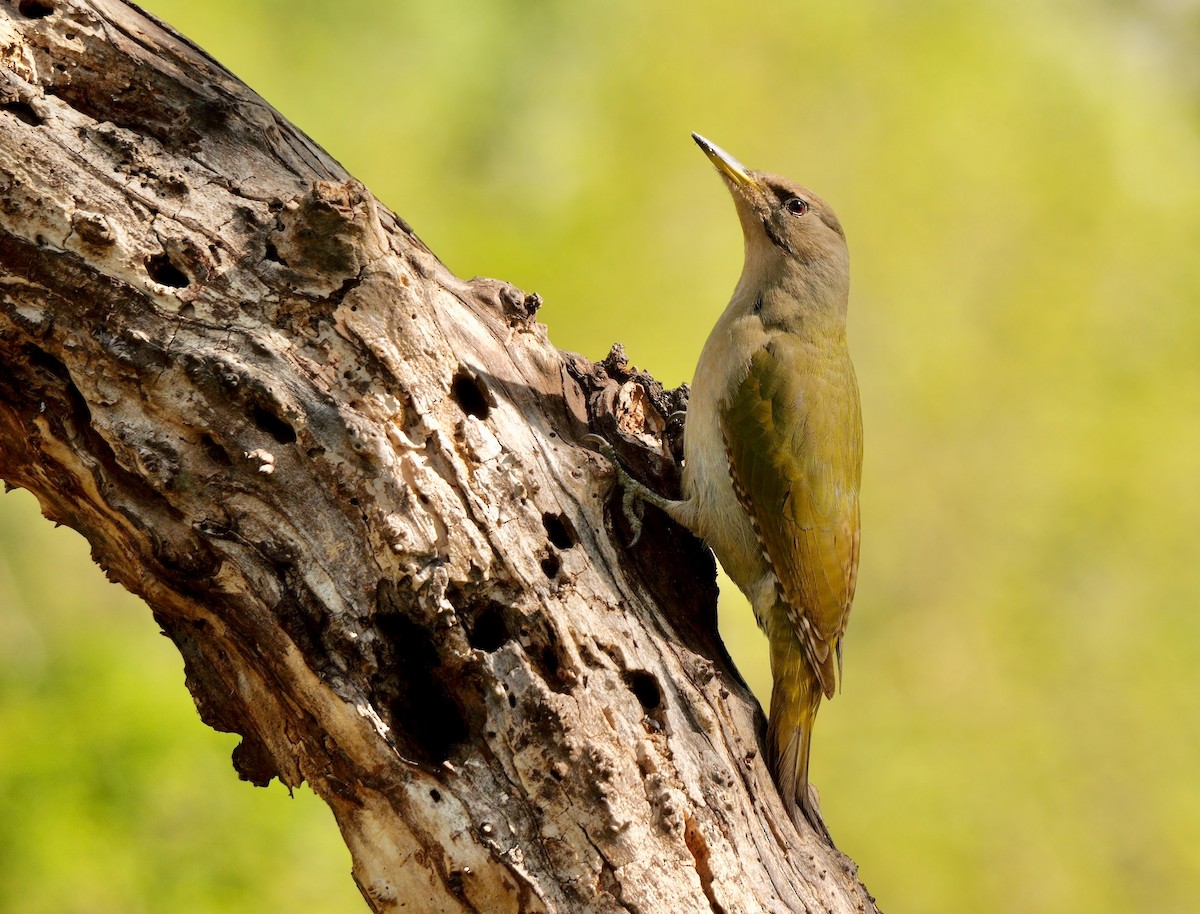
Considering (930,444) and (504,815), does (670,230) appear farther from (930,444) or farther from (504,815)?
(504,815)

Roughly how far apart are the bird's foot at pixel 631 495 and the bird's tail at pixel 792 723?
1.92 ft

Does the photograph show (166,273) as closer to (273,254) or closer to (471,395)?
(273,254)

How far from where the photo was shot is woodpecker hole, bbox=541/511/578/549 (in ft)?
9.02

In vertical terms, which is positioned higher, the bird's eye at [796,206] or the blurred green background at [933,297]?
the blurred green background at [933,297]

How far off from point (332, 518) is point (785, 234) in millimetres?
2105

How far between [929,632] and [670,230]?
265 cm

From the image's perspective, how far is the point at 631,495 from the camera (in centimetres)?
316

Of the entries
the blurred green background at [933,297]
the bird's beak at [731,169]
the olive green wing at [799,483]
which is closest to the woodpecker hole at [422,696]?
the olive green wing at [799,483]

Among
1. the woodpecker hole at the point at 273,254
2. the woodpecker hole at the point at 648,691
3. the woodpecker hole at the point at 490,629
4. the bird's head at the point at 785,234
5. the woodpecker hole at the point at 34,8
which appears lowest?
the woodpecker hole at the point at 490,629

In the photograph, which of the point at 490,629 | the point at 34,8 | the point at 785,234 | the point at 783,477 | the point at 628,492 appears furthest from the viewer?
the point at 785,234

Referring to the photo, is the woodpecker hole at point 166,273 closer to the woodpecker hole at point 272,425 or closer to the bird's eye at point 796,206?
the woodpecker hole at point 272,425

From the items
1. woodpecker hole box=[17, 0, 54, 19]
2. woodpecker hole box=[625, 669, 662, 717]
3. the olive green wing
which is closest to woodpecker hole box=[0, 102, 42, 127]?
woodpecker hole box=[17, 0, 54, 19]

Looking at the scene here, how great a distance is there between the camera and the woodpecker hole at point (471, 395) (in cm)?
274

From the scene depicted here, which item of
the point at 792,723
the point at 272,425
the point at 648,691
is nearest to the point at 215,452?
the point at 272,425
